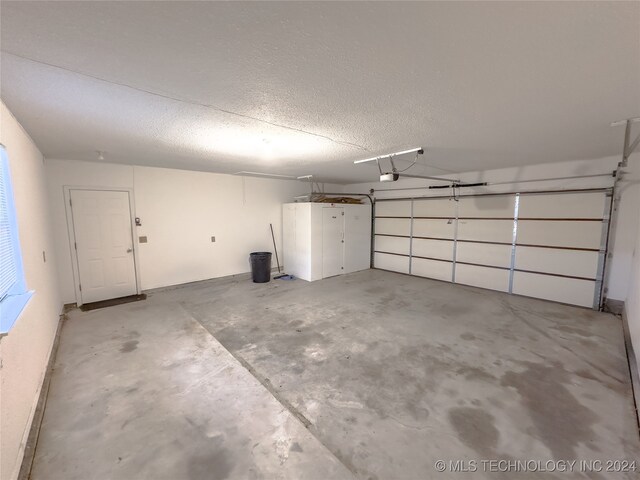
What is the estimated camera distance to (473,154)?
12.2ft

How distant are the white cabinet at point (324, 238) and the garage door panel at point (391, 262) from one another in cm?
42

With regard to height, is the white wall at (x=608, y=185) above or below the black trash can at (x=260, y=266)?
above

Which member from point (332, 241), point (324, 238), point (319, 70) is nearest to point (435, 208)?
point (332, 241)

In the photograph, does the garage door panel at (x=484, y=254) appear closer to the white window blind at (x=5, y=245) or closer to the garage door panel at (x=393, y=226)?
the garage door panel at (x=393, y=226)

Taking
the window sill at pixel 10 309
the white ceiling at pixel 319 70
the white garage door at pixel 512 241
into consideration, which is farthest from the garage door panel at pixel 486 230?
the window sill at pixel 10 309

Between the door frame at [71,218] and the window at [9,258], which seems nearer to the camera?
the window at [9,258]

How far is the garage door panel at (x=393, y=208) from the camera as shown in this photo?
20.8 feet

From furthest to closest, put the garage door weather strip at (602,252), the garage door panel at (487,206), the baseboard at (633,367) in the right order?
the garage door panel at (487,206) < the garage door weather strip at (602,252) < the baseboard at (633,367)

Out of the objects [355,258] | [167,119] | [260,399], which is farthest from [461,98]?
[355,258]

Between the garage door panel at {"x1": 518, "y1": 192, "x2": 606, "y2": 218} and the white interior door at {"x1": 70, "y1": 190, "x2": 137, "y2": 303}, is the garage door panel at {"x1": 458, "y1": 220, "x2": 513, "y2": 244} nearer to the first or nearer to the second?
the garage door panel at {"x1": 518, "y1": 192, "x2": 606, "y2": 218}

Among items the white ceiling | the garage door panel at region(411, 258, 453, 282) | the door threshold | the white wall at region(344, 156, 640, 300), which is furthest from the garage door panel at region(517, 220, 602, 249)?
the door threshold

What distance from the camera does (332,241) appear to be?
20.2 ft

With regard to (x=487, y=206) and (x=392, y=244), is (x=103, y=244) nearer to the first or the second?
(x=392, y=244)

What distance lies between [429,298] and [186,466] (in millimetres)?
4148
